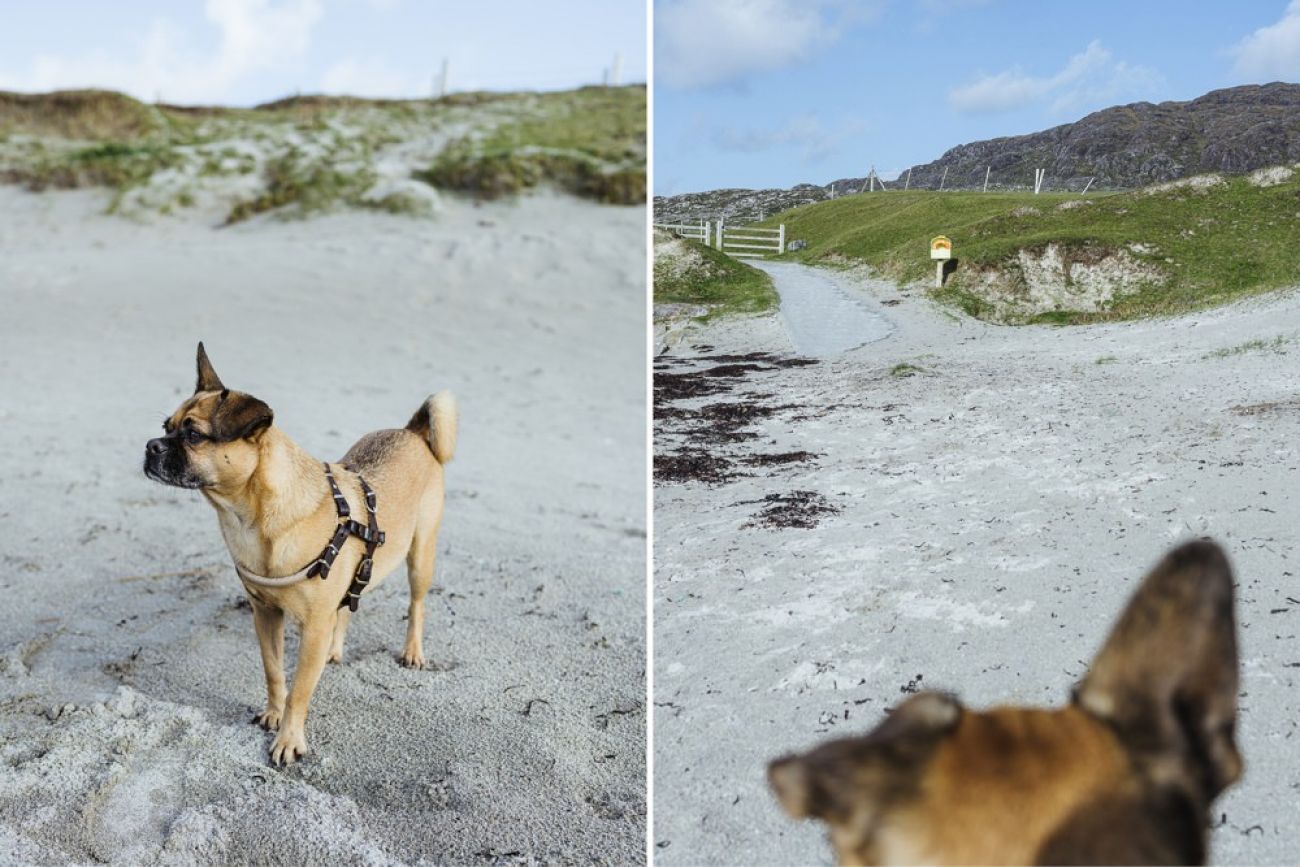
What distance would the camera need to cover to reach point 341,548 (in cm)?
316

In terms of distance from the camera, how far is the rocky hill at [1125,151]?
22859 mm

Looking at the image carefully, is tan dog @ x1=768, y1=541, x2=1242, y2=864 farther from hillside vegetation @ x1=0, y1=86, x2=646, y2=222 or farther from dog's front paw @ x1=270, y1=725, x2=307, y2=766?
hillside vegetation @ x1=0, y1=86, x2=646, y2=222

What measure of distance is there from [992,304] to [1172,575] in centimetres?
1872

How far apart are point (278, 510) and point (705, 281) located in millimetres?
17735

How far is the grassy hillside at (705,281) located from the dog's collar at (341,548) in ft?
49.6

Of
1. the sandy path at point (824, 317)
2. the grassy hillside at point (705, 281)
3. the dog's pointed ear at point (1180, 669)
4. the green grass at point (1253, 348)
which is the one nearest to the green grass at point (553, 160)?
the grassy hillside at point (705, 281)

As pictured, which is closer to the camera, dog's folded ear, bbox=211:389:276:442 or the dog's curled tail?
dog's folded ear, bbox=211:389:276:442

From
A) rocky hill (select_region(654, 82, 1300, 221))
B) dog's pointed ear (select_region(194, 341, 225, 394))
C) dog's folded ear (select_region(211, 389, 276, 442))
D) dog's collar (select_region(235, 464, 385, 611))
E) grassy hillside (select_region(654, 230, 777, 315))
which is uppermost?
rocky hill (select_region(654, 82, 1300, 221))

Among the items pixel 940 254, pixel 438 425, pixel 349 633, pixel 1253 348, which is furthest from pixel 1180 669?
pixel 940 254

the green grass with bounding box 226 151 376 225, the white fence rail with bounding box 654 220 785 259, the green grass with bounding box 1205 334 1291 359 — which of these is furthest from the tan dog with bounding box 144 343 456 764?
the white fence rail with bounding box 654 220 785 259

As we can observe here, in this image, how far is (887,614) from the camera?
4.92m

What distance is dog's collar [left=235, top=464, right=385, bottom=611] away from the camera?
3.05m

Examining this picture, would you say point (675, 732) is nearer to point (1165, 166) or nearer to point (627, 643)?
point (627, 643)

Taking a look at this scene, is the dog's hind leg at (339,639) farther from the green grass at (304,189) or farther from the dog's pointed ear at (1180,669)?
the green grass at (304,189)
